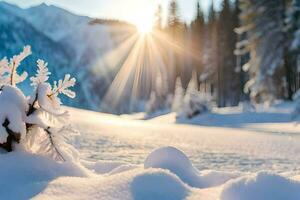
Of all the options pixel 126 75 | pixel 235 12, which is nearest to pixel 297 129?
pixel 235 12

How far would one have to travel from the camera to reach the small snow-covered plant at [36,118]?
438 centimetres

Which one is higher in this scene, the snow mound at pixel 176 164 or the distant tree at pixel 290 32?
the distant tree at pixel 290 32

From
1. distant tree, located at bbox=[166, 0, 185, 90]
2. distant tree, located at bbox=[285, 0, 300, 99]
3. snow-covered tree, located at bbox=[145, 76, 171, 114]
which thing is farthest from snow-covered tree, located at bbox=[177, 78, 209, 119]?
distant tree, located at bbox=[166, 0, 185, 90]

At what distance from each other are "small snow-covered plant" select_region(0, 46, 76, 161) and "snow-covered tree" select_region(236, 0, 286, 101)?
23322mm

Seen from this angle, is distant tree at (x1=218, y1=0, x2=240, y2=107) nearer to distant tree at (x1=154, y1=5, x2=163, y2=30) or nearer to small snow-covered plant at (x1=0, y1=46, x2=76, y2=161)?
distant tree at (x1=154, y1=5, x2=163, y2=30)

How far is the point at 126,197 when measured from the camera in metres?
3.16

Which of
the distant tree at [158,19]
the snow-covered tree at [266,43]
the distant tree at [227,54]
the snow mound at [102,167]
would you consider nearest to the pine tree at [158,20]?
the distant tree at [158,19]

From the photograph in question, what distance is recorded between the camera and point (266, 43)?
27.3m

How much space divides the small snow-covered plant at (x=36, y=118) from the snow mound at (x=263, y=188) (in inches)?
67.3

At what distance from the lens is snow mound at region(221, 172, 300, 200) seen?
317 cm

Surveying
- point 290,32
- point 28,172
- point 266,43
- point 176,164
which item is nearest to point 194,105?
point 266,43

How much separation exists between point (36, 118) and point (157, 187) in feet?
5.41

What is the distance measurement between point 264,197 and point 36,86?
2.50 m

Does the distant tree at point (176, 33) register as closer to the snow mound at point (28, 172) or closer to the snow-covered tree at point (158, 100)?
the snow-covered tree at point (158, 100)
